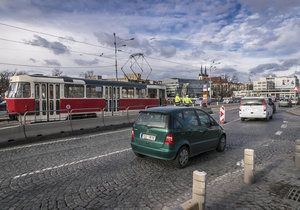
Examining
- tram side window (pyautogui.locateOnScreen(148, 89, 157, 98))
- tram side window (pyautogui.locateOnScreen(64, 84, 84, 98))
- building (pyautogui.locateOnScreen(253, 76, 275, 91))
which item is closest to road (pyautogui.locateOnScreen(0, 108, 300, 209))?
tram side window (pyautogui.locateOnScreen(64, 84, 84, 98))

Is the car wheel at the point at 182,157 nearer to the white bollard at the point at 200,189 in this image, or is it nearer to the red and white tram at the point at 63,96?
the white bollard at the point at 200,189

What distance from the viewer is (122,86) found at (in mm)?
25641

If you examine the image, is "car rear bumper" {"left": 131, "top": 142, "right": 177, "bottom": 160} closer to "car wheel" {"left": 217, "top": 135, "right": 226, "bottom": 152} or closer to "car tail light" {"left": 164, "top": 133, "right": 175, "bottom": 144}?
"car tail light" {"left": 164, "top": 133, "right": 175, "bottom": 144}

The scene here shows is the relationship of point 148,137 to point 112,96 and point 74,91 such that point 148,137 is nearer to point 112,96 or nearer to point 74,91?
point 74,91

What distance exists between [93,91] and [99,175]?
16305mm

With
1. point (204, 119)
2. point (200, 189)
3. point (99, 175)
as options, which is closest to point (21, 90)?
point (204, 119)

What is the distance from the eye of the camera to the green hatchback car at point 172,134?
7555 millimetres

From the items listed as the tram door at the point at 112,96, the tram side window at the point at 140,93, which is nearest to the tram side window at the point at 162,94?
the tram side window at the point at 140,93

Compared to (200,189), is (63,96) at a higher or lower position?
higher

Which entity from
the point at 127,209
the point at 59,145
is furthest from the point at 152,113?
the point at 59,145

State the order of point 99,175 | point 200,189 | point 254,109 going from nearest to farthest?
point 200,189, point 99,175, point 254,109

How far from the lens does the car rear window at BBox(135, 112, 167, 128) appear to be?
25.6 ft

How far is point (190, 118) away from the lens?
847 cm

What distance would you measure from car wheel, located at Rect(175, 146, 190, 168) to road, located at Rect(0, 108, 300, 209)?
0.17 metres
